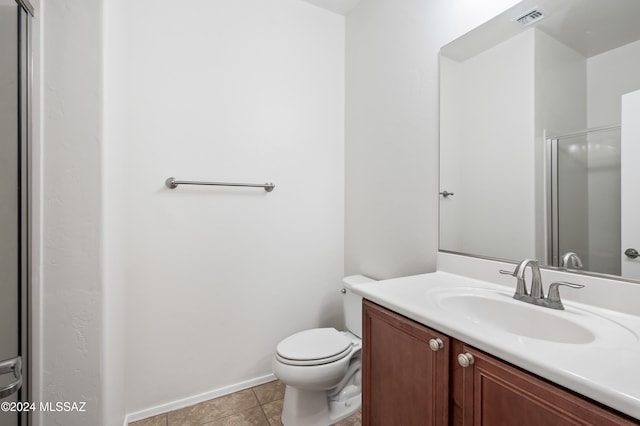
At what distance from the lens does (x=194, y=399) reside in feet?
5.47

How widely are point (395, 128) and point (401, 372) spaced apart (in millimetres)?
1245

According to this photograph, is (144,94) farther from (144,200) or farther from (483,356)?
(483,356)

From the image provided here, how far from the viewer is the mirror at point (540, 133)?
35.5 inches

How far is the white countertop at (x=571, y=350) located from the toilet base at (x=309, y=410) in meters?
0.80

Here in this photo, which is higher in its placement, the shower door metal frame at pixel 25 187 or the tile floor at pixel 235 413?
the shower door metal frame at pixel 25 187

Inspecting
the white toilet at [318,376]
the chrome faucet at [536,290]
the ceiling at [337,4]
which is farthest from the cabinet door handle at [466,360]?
the ceiling at [337,4]

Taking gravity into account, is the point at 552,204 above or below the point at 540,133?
below

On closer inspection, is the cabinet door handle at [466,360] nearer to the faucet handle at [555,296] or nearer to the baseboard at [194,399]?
the faucet handle at [555,296]

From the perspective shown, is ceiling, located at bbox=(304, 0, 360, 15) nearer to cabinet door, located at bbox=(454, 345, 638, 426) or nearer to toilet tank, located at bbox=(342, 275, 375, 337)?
toilet tank, located at bbox=(342, 275, 375, 337)

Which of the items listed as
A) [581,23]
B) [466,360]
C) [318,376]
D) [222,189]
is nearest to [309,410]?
[318,376]

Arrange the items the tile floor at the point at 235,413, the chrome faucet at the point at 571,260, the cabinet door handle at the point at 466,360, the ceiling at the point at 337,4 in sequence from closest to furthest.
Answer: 1. the cabinet door handle at the point at 466,360
2. the chrome faucet at the point at 571,260
3. the tile floor at the point at 235,413
4. the ceiling at the point at 337,4

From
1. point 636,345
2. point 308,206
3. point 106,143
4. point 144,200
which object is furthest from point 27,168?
point 636,345

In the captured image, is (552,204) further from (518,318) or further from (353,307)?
(353,307)

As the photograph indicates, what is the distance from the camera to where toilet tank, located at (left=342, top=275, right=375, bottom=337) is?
5.66 ft
